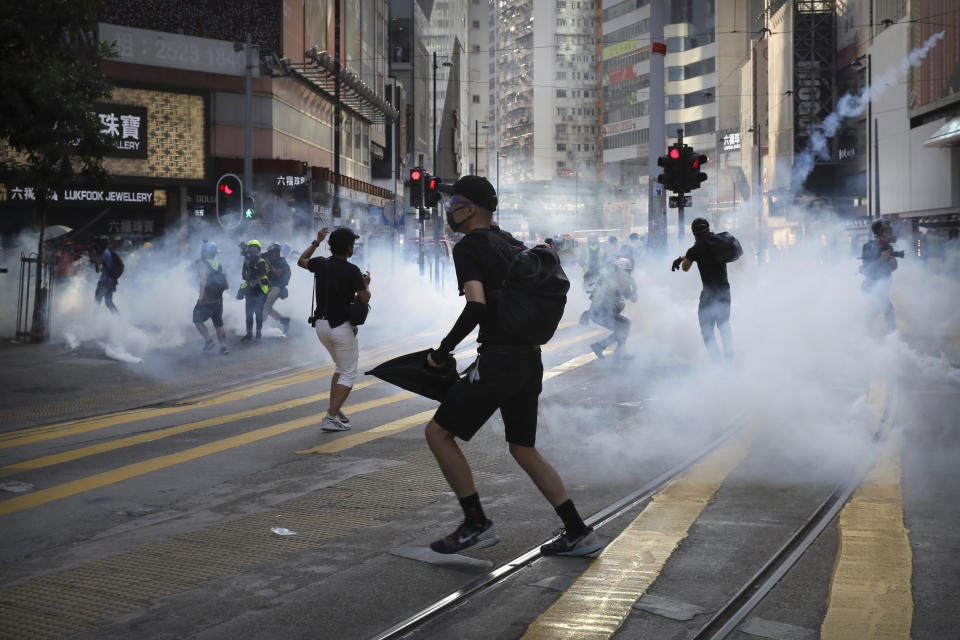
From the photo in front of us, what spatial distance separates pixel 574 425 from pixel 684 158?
10.1m

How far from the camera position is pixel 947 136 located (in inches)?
1731

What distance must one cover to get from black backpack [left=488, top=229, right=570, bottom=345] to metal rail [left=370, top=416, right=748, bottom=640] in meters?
1.02

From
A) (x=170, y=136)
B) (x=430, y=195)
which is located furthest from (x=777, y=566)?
(x=170, y=136)

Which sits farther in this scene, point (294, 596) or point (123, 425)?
point (123, 425)

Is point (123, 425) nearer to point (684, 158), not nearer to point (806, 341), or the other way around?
point (806, 341)

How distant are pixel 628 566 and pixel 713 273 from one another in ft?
24.8

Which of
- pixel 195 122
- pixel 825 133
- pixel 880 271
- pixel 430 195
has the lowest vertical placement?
pixel 880 271

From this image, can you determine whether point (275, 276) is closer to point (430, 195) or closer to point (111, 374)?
point (111, 374)

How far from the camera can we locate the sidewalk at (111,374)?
11023 millimetres

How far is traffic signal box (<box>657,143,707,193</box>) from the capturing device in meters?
18.2

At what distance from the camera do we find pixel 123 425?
964 centimetres

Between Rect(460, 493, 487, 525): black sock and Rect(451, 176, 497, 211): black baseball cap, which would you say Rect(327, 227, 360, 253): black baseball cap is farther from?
Rect(460, 493, 487, 525): black sock

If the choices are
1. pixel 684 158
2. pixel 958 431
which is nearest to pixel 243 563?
pixel 958 431

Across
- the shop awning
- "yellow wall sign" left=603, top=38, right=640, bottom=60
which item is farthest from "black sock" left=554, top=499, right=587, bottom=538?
"yellow wall sign" left=603, top=38, right=640, bottom=60
